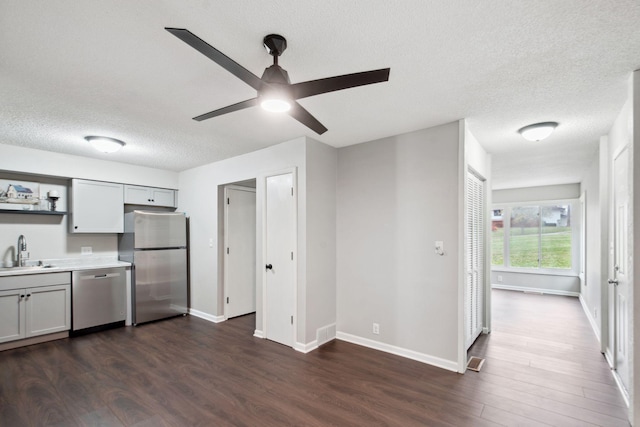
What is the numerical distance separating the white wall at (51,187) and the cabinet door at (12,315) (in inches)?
30.1

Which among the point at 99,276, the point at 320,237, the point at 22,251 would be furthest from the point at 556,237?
the point at 22,251

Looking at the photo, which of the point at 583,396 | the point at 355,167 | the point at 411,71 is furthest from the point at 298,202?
the point at 583,396

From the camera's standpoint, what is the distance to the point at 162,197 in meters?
5.34

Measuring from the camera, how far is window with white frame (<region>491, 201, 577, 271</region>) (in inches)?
277

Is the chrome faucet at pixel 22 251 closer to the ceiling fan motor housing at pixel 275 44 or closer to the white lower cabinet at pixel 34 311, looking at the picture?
the white lower cabinet at pixel 34 311

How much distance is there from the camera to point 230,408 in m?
2.40

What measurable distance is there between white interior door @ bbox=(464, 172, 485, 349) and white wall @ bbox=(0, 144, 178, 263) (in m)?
5.04

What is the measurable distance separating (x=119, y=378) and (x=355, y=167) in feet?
11.0

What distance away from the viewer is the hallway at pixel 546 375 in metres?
2.34

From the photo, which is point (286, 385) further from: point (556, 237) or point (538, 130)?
point (556, 237)

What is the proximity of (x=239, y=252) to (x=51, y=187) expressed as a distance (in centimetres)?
285

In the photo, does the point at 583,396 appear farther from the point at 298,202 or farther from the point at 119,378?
the point at 119,378

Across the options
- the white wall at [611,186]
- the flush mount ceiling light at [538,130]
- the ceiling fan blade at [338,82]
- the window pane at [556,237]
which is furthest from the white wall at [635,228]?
the window pane at [556,237]

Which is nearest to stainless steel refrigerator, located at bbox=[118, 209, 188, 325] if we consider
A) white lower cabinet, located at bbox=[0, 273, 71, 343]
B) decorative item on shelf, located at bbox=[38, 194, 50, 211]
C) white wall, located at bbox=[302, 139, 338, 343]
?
white lower cabinet, located at bbox=[0, 273, 71, 343]
